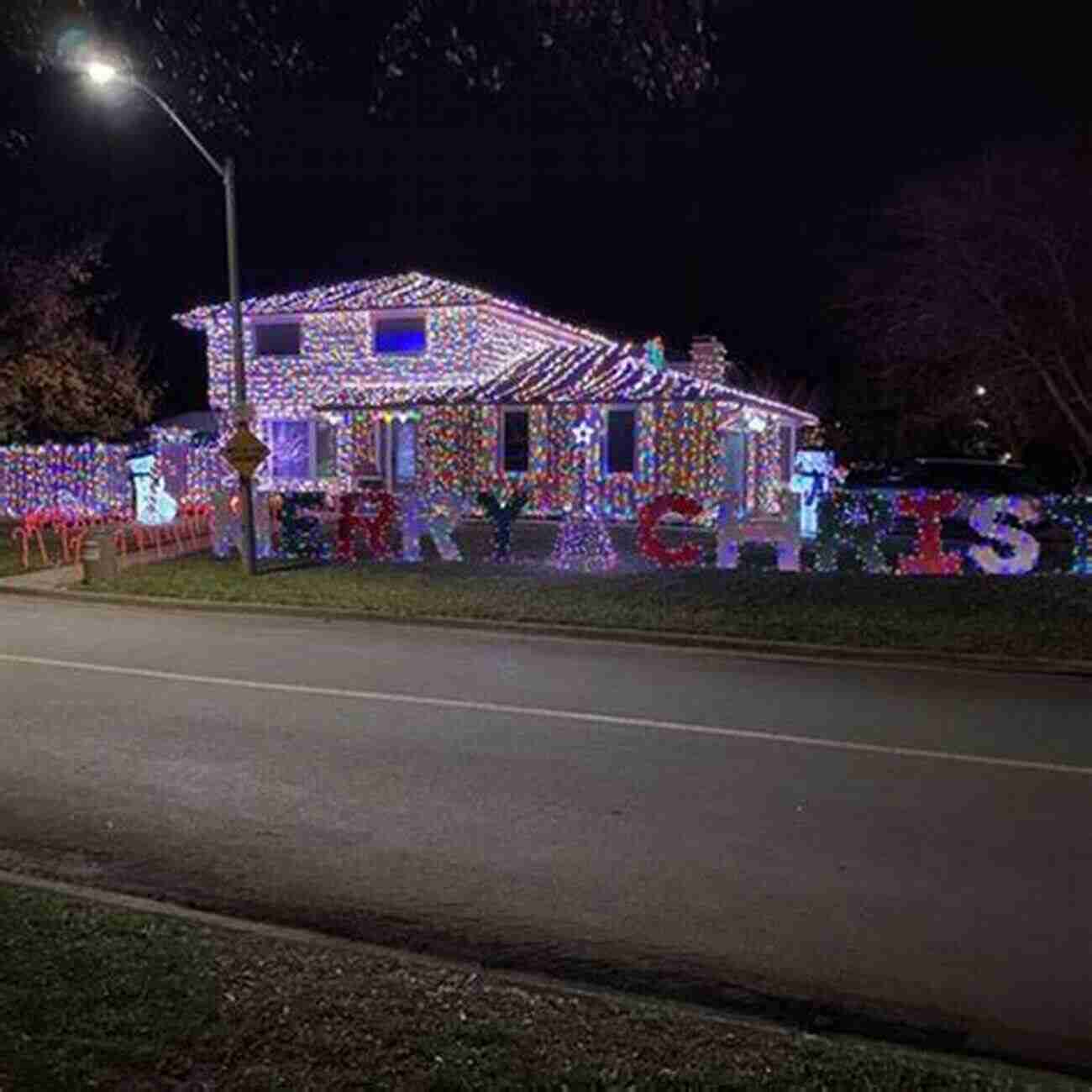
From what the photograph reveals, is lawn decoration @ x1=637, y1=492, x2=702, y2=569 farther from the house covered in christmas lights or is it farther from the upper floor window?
the upper floor window

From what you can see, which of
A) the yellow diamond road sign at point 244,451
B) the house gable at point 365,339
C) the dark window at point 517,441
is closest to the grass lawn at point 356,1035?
the yellow diamond road sign at point 244,451

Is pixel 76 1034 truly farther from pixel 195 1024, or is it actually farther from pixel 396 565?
pixel 396 565

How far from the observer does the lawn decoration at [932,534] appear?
58.4ft

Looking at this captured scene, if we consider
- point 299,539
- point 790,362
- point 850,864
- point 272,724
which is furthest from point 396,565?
point 790,362

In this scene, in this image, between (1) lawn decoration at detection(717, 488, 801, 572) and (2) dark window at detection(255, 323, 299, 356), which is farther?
(2) dark window at detection(255, 323, 299, 356)

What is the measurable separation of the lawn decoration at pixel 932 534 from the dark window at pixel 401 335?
15777 mm

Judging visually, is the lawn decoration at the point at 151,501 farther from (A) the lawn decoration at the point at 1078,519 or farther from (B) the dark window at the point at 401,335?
(A) the lawn decoration at the point at 1078,519

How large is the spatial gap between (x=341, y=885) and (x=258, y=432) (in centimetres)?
2759

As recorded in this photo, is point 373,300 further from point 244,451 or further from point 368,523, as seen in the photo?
point 244,451

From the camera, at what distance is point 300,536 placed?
21.8 m

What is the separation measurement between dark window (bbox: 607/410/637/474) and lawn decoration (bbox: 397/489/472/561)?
785 centimetres

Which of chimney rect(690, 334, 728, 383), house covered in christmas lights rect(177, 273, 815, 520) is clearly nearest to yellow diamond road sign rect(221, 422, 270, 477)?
house covered in christmas lights rect(177, 273, 815, 520)

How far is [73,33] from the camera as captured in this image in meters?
6.07

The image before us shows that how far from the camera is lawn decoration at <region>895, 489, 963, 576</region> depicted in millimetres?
17812
